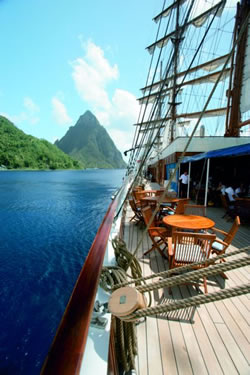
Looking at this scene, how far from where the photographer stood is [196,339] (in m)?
1.72

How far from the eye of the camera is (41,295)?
5062mm

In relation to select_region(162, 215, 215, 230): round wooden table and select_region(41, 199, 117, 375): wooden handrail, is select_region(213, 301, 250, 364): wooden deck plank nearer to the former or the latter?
select_region(162, 215, 215, 230): round wooden table

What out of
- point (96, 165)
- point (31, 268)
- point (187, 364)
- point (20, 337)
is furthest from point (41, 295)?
point (96, 165)

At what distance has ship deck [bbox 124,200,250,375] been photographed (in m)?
1.48

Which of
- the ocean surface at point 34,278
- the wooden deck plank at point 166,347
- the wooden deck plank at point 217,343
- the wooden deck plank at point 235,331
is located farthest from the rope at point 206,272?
the ocean surface at point 34,278

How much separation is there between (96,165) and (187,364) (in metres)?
174

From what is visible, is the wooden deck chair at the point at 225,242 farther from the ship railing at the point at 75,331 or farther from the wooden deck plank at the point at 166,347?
the ship railing at the point at 75,331

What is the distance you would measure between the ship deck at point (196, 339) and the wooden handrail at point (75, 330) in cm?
90

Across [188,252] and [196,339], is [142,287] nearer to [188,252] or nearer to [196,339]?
[196,339]

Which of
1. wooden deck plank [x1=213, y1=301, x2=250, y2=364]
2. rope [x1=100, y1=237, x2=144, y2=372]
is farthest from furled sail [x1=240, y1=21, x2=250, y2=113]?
rope [x1=100, y1=237, x2=144, y2=372]

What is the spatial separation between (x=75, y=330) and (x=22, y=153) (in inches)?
4001

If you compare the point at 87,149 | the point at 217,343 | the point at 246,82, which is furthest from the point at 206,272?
the point at 87,149

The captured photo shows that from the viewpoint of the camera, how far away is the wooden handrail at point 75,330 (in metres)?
0.77

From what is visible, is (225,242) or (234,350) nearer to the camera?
(234,350)
